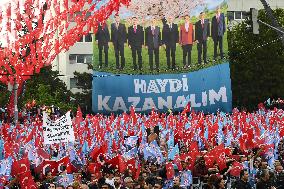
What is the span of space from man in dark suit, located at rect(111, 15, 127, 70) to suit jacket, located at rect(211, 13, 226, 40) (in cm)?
529

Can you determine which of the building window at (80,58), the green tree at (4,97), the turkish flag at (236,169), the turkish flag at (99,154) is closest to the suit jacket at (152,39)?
the green tree at (4,97)

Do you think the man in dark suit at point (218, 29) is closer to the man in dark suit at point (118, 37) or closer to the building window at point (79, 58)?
the man in dark suit at point (118, 37)

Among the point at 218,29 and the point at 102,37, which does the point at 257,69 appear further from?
the point at 102,37

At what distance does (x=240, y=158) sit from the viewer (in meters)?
15.7

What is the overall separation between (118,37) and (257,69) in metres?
14.7

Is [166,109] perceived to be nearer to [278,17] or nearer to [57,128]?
[278,17]

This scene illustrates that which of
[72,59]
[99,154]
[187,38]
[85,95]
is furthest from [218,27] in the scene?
[72,59]

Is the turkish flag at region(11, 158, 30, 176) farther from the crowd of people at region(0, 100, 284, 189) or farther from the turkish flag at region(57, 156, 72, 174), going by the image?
the turkish flag at region(57, 156, 72, 174)

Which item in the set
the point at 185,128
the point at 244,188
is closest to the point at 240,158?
the point at 244,188

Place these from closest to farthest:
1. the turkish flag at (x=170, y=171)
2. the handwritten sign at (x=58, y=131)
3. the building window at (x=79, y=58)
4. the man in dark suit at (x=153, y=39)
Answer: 1. the turkish flag at (x=170, y=171)
2. the handwritten sign at (x=58, y=131)
3. the man in dark suit at (x=153, y=39)
4. the building window at (x=79, y=58)

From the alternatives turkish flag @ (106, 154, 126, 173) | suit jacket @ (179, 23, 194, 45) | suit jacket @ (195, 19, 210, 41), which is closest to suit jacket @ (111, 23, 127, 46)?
suit jacket @ (179, 23, 194, 45)

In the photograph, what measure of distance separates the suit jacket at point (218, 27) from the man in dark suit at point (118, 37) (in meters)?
5.29

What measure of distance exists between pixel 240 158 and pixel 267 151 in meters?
1.20

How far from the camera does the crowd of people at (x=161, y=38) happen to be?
129 ft
